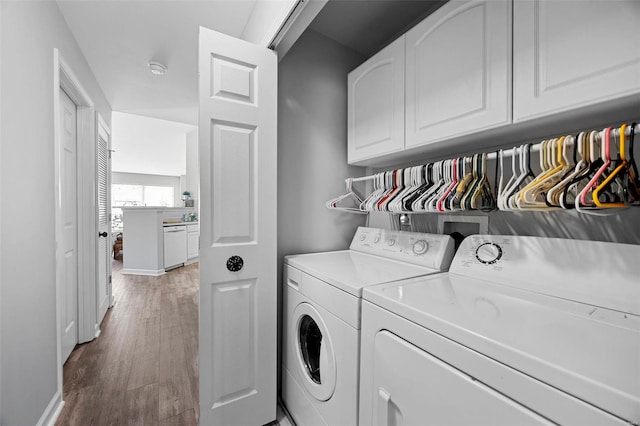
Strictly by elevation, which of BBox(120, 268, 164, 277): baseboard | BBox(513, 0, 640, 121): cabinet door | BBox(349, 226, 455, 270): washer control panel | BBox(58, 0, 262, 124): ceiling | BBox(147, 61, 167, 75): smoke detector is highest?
BBox(58, 0, 262, 124): ceiling

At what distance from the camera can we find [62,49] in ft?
5.57

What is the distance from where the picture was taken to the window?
32.5ft

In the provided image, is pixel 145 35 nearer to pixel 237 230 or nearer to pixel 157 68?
pixel 157 68

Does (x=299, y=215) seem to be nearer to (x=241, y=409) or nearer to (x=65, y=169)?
(x=241, y=409)

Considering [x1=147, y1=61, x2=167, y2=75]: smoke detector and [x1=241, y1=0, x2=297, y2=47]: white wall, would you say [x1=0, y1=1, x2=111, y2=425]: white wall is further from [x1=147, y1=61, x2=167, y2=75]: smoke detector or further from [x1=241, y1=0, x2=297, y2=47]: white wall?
[x1=241, y1=0, x2=297, y2=47]: white wall

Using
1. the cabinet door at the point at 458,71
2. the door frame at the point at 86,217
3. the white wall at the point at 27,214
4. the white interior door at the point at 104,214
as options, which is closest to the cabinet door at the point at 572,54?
the cabinet door at the point at 458,71

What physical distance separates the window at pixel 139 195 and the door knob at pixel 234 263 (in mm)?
9752

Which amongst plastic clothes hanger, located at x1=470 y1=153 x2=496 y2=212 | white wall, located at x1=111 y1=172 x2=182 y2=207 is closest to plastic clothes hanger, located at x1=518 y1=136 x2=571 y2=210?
plastic clothes hanger, located at x1=470 y1=153 x2=496 y2=212

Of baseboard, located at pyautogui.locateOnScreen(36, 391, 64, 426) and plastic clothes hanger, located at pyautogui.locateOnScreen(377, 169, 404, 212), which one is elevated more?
plastic clothes hanger, located at pyautogui.locateOnScreen(377, 169, 404, 212)

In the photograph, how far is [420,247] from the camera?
134 centimetres

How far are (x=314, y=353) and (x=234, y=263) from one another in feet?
2.12

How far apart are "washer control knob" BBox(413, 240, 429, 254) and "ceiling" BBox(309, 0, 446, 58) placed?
1382 millimetres

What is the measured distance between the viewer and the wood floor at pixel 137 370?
1.48 m

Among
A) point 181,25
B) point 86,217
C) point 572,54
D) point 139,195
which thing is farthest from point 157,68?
point 139,195
